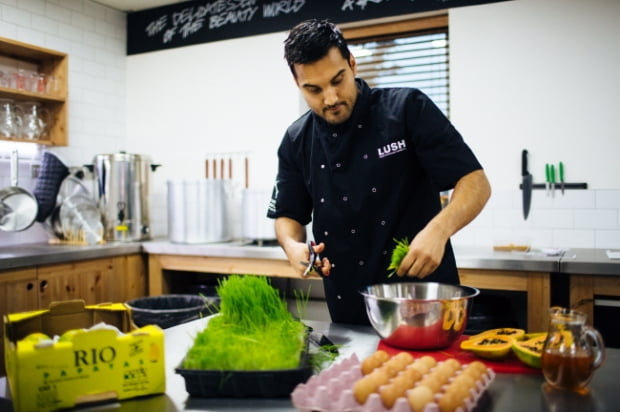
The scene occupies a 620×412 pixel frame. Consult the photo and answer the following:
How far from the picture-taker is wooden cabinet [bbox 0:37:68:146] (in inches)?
151

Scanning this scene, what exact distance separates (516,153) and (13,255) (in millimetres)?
3183

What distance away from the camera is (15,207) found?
12.4ft

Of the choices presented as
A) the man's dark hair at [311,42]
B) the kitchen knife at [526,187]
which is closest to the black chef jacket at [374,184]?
the man's dark hair at [311,42]

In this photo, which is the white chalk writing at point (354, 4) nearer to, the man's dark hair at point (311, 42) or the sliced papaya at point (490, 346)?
the man's dark hair at point (311, 42)

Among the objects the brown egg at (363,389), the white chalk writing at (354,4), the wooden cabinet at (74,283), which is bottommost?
the wooden cabinet at (74,283)

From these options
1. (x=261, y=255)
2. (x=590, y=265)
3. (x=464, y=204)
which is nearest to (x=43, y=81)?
(x=261, y=255)

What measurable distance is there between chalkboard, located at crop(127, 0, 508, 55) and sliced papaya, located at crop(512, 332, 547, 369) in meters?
2.98

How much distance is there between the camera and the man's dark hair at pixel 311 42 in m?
1.79

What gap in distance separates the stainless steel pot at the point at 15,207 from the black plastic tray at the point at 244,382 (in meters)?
3.09

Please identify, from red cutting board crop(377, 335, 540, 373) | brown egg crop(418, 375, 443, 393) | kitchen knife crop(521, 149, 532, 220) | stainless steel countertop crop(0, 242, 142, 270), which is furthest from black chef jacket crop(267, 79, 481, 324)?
stainless steel countertop crop(0, 242, 142, 270)

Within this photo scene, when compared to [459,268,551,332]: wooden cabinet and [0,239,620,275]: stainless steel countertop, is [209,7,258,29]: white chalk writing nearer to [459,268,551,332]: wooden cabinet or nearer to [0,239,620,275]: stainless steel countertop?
[0,239,620,275]: stainless steel countertop

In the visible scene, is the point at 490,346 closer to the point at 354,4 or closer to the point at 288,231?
the point at 288,231

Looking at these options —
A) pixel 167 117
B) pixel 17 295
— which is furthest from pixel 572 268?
pixel 167 117

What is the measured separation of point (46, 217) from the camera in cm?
405
